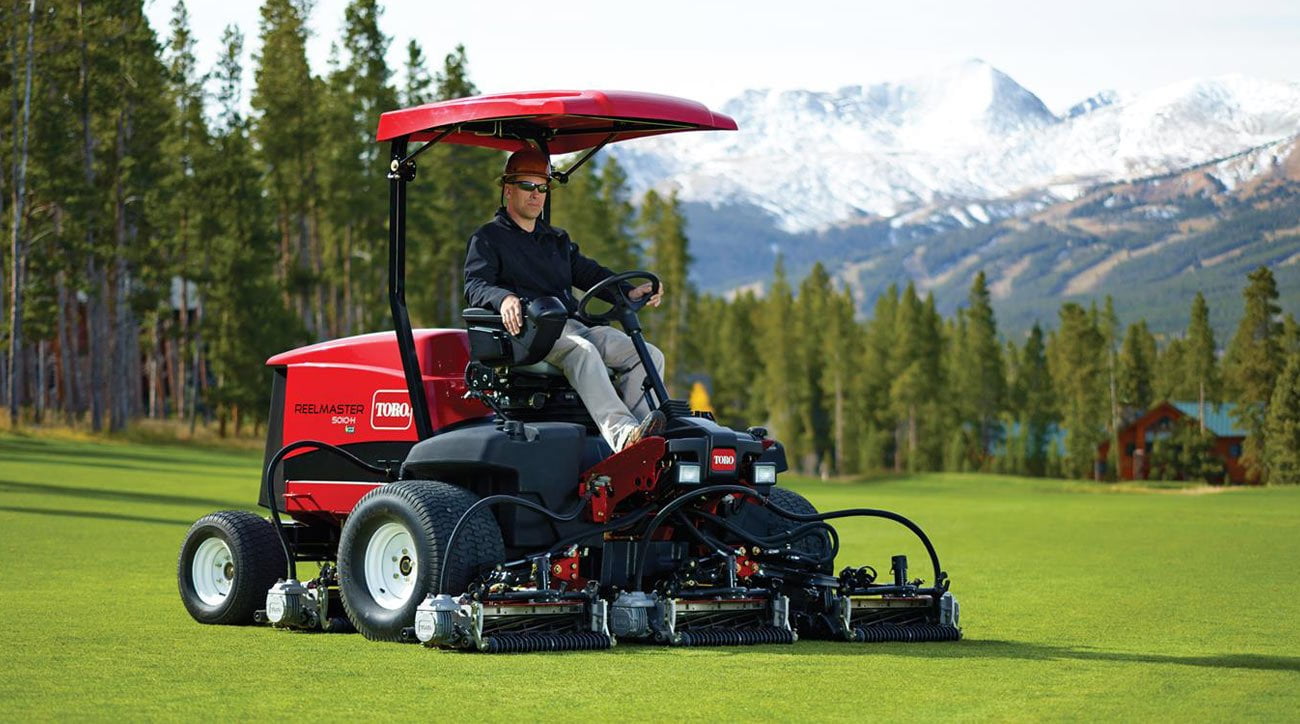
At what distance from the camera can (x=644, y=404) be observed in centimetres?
967

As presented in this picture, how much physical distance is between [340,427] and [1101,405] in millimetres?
129835

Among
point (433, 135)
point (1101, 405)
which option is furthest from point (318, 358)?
point (1101, 405)

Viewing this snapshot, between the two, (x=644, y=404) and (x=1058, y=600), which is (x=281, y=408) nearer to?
(x=644, y=404)

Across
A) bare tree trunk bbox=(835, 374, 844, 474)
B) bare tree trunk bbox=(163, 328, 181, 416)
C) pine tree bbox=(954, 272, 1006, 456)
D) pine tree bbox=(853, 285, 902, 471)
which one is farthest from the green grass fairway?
pine tree bbox=(954, 272, 1006, 456)

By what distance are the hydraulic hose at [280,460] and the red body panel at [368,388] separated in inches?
4.7

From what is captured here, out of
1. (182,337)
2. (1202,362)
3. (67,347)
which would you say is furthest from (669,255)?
(1202,362)

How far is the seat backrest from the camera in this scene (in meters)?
9.21

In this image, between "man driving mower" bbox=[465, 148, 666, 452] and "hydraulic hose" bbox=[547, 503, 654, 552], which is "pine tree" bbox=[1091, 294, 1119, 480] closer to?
"man driving mower" bbox=[465, 148, 666, 452]

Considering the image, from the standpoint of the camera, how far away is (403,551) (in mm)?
9320

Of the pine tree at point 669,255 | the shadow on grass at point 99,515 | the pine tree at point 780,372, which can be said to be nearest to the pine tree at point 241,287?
the pine tree at point 669,255

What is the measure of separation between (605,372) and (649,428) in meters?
0.41

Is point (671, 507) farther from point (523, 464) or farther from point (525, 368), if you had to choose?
point (525, 368)

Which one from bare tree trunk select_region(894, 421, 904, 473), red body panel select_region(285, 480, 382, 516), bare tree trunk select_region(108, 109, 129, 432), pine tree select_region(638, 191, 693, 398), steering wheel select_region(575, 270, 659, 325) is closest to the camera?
steering wheel select_region(575, 270, 659, 325)

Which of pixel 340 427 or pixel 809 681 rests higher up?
pixel 340 427
